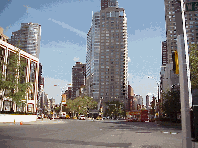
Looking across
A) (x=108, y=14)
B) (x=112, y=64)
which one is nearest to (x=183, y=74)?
(x=112, y=64)

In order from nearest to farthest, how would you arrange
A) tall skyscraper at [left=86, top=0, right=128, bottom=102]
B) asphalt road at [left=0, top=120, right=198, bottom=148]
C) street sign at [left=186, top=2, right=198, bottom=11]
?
street sign at [left=186, top=2, right=198, bottom=11]
asphalt road at [left=0, top=120, right=198, bottom=148]
tall skyscraper at [left=86, top=0, right=128, bottom=102]

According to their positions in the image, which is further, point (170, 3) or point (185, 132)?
point (170, 3)

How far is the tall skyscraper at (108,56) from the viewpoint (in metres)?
181

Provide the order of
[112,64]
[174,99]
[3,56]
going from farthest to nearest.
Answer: [112,64] → [3,56] → [174,99]

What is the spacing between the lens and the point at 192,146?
16.5 feet

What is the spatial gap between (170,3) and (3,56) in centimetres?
10496

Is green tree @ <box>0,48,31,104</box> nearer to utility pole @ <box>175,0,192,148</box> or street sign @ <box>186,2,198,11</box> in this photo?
utility pole @ <box>175,0,192,148</box>

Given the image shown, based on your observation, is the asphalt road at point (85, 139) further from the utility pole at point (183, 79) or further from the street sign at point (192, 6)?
the street sign at point (192, 6)

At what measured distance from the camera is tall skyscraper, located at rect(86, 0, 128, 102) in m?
181

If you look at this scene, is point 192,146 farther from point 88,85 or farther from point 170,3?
point 88,85

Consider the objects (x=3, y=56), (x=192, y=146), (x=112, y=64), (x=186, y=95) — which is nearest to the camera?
(x=192, y=146)

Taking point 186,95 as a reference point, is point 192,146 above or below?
below

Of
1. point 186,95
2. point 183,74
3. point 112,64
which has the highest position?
point 112,64

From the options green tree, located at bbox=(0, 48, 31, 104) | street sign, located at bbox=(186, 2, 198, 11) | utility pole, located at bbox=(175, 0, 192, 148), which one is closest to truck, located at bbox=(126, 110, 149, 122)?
green tree, located at bbox=(0, 48, 31, 104)
